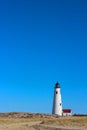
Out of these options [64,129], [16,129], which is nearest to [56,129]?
[64,129]

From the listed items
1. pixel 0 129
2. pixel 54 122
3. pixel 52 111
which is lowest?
pixel 0 129

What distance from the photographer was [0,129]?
4628cm

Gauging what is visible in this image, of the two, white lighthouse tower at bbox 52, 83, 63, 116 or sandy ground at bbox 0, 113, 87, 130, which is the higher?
white lighthouse tower at bbox 52, 83, 63, 116

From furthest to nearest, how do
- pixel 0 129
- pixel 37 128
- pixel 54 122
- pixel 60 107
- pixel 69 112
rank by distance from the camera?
pixel 69 112, pixel 60 107, pixel 54 122, pixel 37 128, pixel 0 129

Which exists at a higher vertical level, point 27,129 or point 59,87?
point 59,87

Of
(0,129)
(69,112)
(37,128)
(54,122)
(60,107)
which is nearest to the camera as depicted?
(0,129)

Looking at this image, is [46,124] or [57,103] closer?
[46,124]

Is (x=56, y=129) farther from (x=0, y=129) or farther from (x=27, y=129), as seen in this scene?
(x=0, y=129)

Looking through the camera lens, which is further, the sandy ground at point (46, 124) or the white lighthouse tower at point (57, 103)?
the white lighthouse tower at point (57, 103)

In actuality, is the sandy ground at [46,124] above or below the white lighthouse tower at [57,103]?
below

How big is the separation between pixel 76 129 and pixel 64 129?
1579mm

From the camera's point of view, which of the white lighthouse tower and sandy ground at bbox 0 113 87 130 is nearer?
sandy ground at bbox 0 113 87 130

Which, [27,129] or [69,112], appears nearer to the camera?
[27,129]

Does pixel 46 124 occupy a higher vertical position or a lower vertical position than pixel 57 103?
lower
